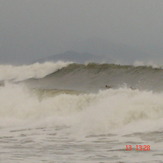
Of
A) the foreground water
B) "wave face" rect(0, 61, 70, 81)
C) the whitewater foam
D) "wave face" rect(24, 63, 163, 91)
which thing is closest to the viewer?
the foreground water

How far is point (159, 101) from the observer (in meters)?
14.9

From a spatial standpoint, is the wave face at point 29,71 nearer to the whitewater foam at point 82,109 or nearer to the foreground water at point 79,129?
the whitewater foam at point 82,109

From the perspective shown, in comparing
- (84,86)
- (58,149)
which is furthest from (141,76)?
(58,149)

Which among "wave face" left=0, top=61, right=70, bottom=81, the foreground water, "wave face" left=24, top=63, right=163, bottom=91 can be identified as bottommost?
the foreground water

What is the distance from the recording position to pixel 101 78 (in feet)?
97.8

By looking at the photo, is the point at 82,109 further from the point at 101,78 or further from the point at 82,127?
the point at 101,78

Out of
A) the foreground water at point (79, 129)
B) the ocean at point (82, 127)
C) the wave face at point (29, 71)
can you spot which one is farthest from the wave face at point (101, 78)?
the foreground water at point (79, 129)

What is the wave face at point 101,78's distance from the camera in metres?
25.7

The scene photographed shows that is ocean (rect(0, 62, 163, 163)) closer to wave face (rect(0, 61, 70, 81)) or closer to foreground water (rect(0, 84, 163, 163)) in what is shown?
foreground water (rect(0, 84, 163, 163))

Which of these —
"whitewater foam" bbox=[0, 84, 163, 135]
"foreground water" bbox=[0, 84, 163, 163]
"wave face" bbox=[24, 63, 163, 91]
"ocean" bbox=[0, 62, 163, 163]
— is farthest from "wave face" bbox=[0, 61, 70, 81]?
"foreground water" bbox=[0, 84, 163, 163]

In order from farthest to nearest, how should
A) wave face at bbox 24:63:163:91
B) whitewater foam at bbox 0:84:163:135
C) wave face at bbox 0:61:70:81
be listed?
wave face at bbox 0:61:70:81
wave face at bbox 24:63:163:91
whitewater foam at bbox 0:84:163:135

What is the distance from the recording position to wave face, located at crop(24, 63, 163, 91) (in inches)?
1010

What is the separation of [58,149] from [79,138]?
1709mm

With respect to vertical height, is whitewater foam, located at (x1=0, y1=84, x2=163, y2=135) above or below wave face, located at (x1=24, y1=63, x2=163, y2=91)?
below
